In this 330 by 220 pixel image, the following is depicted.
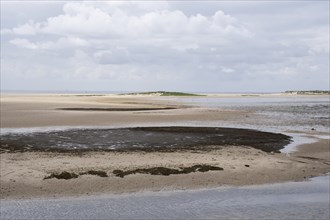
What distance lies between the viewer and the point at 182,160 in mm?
17578

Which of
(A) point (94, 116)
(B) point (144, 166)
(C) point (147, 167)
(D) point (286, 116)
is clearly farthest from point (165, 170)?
(D) point (286, 116)

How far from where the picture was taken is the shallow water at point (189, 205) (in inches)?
410

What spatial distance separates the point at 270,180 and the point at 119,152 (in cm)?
764

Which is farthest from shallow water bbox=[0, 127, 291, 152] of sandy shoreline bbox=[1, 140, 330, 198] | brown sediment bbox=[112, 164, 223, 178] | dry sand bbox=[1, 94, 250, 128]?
dry sand bbox=[1, 94, 250, 128]

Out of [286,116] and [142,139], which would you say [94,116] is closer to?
[142,139]

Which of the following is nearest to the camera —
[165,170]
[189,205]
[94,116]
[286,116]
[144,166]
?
[189,205]

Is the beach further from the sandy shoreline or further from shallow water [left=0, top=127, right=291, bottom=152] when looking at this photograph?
shallow water [left=0, top=127, right=291, bottom=152]

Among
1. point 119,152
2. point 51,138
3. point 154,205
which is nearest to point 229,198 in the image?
point 154,205

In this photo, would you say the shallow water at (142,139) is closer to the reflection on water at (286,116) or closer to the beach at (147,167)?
the beach at (147,167)

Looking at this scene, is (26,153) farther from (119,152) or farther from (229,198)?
(229,198)

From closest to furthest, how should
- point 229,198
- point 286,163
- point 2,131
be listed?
point 229,198, point 286,163, point 2,131

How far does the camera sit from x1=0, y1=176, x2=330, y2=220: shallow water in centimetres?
1042

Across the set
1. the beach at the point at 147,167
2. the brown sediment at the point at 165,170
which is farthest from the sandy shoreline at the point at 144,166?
the brown sediment at the point at 165,170

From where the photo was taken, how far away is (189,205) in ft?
37.5
